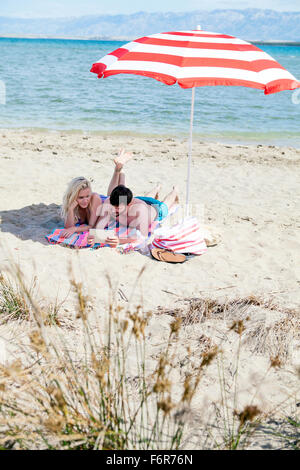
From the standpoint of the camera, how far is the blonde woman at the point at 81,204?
178 inches

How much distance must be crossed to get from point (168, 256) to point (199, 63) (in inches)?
75.5

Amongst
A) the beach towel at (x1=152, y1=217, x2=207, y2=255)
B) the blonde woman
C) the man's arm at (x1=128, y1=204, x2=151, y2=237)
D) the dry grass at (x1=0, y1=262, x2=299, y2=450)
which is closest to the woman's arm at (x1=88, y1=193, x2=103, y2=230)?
the blonde woman

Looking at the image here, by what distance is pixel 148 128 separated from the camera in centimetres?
1170

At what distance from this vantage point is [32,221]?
5.10m

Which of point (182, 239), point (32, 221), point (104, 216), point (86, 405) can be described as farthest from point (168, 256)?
point (86, 405)

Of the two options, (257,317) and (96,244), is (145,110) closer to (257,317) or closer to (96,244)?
(96,244)

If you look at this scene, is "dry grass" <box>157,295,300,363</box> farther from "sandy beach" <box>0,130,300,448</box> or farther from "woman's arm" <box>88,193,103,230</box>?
"woman's arm" <box>88,193,103,230</box>

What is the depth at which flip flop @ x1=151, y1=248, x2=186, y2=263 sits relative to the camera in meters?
4.25

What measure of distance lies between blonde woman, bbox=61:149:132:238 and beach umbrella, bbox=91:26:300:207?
3.53 ft

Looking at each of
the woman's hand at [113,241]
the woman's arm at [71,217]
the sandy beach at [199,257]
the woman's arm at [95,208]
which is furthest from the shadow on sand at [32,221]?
the woman's hand at [113,241]

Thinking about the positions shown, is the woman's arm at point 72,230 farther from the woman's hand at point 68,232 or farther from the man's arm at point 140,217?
the man's arm at point 140,217
